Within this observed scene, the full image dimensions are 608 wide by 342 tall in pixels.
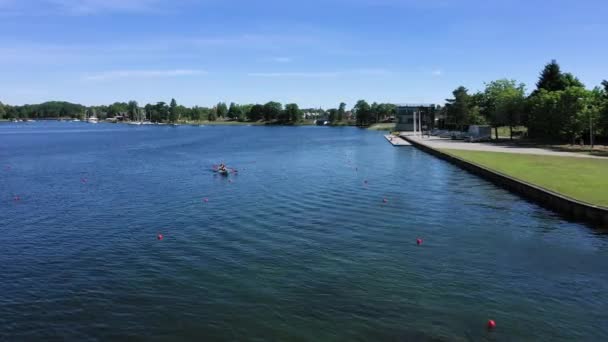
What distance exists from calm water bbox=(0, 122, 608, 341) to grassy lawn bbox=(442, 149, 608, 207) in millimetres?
2623

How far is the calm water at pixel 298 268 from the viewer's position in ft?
43.6

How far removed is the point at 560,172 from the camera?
118 ft

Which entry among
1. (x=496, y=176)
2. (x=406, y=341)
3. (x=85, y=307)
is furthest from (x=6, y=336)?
(x=496, y=176)

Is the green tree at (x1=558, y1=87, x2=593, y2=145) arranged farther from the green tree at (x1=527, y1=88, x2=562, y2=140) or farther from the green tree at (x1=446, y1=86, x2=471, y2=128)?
the green tree at (x1=446, y1=86, x2=471, y2=128)

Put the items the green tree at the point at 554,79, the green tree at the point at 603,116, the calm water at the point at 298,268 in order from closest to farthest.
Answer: the calm water at the point at 298,268 < the green tree at the point at 603,116 < the green tree at the point at 554,79

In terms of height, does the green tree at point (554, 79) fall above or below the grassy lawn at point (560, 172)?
above

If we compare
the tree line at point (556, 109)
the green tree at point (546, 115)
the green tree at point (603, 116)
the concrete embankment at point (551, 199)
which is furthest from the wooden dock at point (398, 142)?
the concrete embankment at point (551, 199)

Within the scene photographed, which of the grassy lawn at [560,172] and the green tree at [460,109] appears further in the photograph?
the green tree at [460,109]

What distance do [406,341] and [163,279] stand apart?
902 centimetres

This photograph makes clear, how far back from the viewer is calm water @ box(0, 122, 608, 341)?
1330 centimetres

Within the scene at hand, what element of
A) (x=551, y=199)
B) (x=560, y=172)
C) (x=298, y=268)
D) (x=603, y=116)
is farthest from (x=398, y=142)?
(x=298, y=268)

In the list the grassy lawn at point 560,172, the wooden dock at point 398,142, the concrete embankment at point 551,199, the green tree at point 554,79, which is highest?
the green tree at point 554,79

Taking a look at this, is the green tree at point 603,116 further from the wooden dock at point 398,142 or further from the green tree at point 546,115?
the wooden dock at point 398,142

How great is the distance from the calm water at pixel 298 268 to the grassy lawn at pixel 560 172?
103 inches
